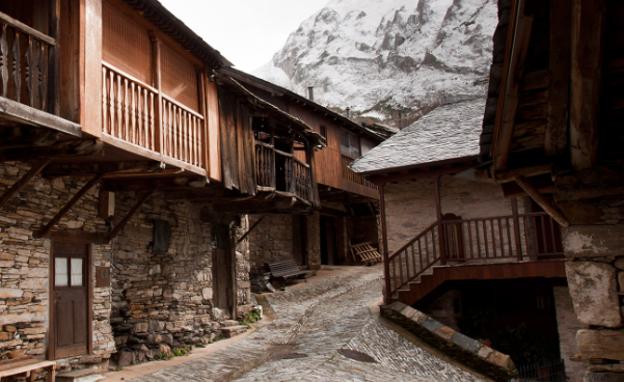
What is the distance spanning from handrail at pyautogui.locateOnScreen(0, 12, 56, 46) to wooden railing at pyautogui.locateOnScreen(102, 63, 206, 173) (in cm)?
87

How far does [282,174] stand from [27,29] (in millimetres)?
7577

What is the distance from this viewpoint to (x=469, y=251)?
1331 centimetres

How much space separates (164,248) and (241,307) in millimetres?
A: 3258

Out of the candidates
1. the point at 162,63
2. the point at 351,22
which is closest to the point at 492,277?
the point at 162,63

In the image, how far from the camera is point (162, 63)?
8859 millimetres

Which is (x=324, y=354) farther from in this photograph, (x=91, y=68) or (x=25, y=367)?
(x=91, y=68)

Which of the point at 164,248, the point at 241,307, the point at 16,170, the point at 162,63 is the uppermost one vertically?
the point at 162,63

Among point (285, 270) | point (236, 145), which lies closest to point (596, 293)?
point (236, 145)

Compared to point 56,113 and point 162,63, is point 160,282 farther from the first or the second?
point 56,113

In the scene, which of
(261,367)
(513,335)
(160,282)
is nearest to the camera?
(261,367)

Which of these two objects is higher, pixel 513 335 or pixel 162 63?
pixel 162 63

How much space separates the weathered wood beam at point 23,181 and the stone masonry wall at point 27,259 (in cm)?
29

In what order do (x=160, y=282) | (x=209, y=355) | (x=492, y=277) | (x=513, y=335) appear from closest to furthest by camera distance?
(x=209, y=355)
(x=160, y=282)
(x=492, y=277)
(x=513, y=335)

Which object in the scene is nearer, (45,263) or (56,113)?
(56,113)
